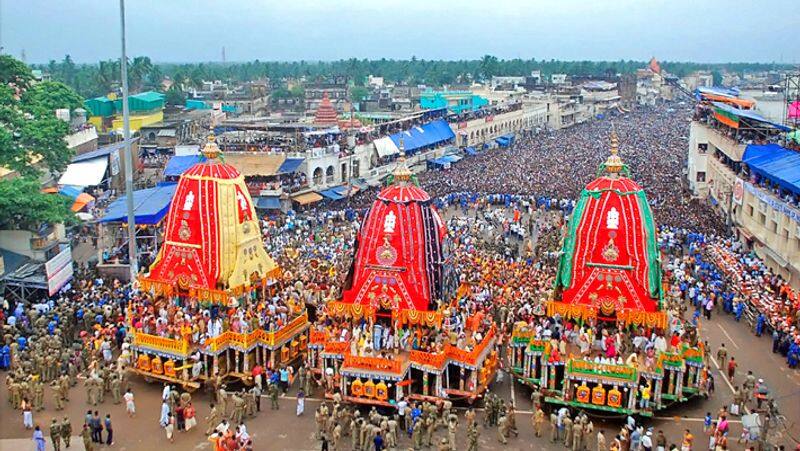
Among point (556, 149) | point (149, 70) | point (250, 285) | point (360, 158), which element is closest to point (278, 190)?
point (360, 158)

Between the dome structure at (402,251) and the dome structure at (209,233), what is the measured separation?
3808mm

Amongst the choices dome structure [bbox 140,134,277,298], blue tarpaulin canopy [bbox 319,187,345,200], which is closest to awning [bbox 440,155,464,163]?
blue tarpaulin canopy [bbox 319,187,345,200]

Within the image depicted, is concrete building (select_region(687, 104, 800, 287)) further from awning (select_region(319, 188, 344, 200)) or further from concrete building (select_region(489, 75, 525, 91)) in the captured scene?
concrete building (select_region(489, 75, 525, 91))

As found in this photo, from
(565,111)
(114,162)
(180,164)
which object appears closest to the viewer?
(114,162)

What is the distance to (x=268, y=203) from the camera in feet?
139

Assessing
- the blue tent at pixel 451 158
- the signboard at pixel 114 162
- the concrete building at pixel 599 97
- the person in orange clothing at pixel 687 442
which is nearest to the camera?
the person in orange clothing at pixel 687 442

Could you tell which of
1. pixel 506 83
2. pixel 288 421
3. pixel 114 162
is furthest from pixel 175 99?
pixel 288 421

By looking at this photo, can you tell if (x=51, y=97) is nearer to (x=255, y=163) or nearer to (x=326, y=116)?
(x=255, y=163)

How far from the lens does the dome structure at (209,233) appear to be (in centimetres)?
2120

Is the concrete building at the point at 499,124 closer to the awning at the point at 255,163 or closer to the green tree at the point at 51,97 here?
the awning at the point at 255,163

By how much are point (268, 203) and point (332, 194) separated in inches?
196

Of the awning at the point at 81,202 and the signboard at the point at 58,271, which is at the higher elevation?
the awning at the point at 81,202

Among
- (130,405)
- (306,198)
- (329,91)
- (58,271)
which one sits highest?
(329,91)

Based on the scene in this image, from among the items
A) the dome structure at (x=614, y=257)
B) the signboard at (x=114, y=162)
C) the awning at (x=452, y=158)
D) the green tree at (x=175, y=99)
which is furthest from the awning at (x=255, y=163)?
the green tree at (x=175, y=99)
